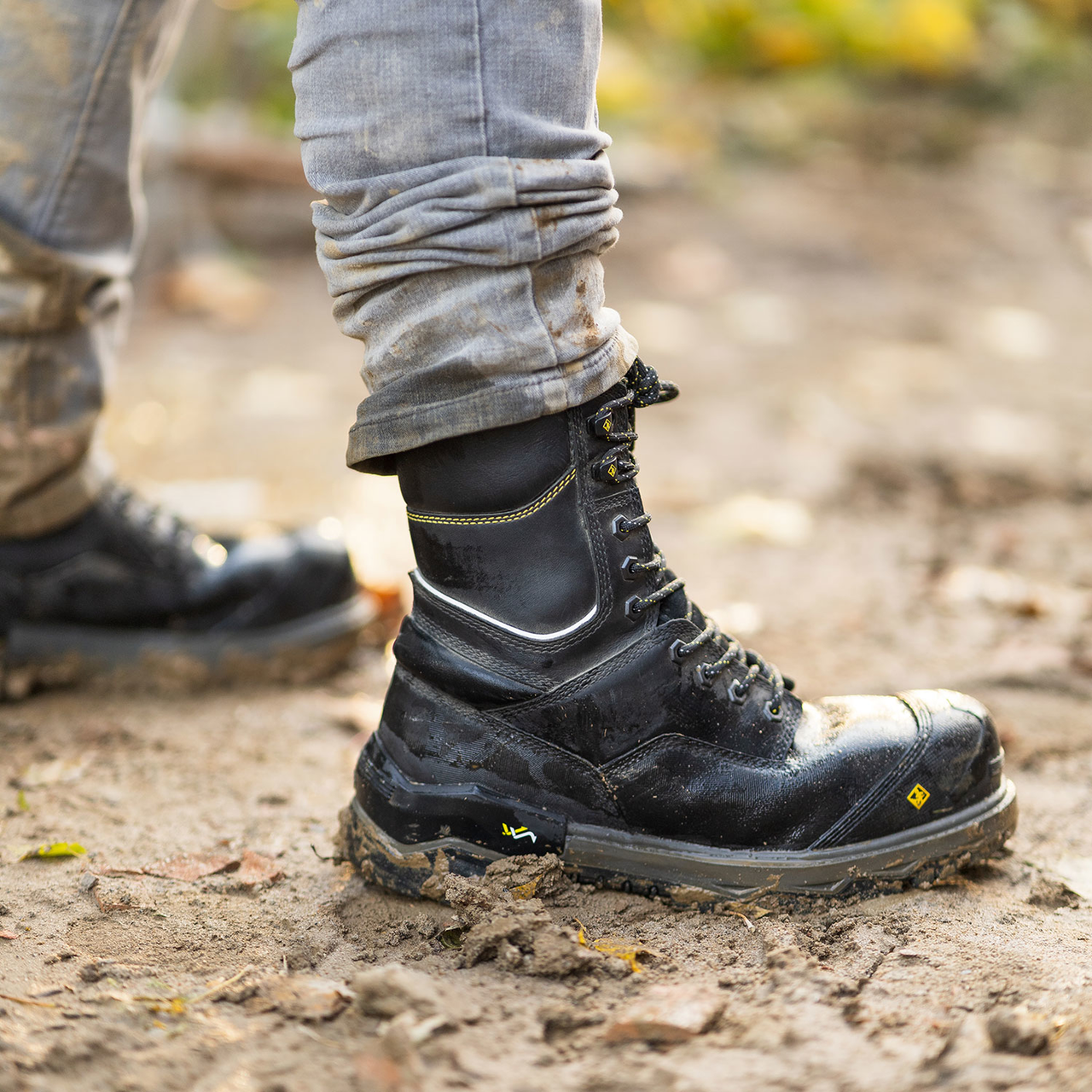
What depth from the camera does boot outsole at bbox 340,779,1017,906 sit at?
1.24 meters

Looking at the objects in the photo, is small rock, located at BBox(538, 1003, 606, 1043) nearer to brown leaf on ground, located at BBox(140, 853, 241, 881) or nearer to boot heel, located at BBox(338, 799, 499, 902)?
boot heel, located at BBox(338, 799, 499, 902)

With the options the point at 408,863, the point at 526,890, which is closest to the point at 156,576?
the point at 408,863

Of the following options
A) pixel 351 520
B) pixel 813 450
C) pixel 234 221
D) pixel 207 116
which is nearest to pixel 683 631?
pixel 351 520

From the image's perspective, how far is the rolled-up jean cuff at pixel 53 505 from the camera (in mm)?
1717

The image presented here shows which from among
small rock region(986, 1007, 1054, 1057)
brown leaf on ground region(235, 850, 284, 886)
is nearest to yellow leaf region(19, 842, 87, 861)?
brown leaf on ground region(235, 850, 284, 886)

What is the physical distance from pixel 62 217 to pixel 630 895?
1287mm

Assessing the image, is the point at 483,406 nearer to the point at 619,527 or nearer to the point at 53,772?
the point at 619,527

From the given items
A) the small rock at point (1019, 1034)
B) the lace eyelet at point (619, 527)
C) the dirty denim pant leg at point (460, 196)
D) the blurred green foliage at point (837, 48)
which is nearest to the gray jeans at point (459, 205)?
the dirty denim pant leg at point (460, 196)

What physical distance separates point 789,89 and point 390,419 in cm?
702

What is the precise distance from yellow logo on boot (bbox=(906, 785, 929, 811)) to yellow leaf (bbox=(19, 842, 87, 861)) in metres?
1.05

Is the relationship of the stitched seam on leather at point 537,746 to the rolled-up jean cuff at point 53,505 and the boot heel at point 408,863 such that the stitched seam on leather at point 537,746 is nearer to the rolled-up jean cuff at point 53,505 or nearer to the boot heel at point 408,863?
the boot heel at point 408,863

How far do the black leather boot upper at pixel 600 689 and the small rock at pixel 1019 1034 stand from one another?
1.01 ft

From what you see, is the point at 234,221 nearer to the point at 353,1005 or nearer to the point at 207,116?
the point at 207,116

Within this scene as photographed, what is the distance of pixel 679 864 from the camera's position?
1.24 m
